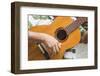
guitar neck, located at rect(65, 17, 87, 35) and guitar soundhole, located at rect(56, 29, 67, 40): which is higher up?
guitar neck, located at rect(65, 17, 87, 35)


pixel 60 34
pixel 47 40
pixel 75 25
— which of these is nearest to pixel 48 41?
pixel 47 40

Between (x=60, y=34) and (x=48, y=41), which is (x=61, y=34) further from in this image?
(x=48, y=41)

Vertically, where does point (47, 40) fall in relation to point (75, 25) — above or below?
below

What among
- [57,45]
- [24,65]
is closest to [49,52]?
[57,45]

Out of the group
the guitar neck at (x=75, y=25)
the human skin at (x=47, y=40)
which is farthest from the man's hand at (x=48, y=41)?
the guitar neck at (x=75, y=25)

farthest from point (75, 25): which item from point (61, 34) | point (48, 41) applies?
point (48, 41)

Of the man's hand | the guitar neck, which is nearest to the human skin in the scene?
the man's hand

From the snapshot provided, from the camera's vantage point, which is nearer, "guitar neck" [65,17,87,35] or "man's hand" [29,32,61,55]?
"man's hand" [29,32,61,55]

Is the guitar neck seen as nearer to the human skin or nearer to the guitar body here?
the guitar body
